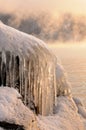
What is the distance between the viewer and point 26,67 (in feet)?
42.2

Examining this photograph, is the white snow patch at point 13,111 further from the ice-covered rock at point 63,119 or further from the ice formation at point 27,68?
the ice-covered rock at point 63,119

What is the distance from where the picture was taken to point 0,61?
485 inches

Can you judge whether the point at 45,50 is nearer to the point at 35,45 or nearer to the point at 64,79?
the point at 35,45

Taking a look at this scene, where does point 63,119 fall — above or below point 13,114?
below

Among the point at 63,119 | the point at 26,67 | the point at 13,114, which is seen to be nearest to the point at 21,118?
the point at 13,114

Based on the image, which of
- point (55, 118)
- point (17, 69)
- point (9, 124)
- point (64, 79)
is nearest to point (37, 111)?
point (55, 118)

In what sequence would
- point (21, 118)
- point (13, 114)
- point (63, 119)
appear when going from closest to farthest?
point (13, 114) → point (21, 118) → point (63, 119)

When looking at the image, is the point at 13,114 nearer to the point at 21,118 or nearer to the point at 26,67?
the point at 21,118

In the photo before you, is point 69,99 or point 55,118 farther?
point 69,99

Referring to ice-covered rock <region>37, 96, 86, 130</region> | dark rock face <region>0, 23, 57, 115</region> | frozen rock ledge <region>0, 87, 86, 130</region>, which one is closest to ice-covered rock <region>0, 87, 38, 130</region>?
frozen rock ledge <region>0, 87, 86, 130</region>

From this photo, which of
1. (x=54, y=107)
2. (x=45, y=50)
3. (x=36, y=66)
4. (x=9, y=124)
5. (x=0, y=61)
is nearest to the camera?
(x=9, y=124)

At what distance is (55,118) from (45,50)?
241 cm

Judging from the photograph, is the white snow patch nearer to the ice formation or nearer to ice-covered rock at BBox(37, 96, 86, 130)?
the ice formation

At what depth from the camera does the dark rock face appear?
1244 centimetres
